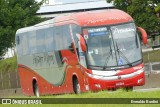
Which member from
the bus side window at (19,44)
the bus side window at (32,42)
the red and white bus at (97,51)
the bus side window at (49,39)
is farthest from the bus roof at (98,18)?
the bus side window at (19,44)

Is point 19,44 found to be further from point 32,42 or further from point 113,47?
point 113,47

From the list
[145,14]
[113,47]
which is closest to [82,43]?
[113,47]

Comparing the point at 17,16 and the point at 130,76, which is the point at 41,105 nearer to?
the point at 130,76

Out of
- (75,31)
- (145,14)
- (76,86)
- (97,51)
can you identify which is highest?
(75,31)

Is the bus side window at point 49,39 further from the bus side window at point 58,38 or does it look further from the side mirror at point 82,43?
the side mirror at point 82,43

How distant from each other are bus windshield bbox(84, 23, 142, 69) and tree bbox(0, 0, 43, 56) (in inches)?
1077

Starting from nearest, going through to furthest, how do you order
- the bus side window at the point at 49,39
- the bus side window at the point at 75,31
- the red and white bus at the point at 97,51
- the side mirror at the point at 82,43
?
the side mirror at the point at 82,43 → the red and white bus at the point at 97,51 → the bus side window at the point at 75,31 → the bus side window at the point at 49,39

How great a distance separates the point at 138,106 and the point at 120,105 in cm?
60

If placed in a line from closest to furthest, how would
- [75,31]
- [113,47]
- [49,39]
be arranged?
[113,47], [75,31], [49,39]

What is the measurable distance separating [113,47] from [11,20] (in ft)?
97.3

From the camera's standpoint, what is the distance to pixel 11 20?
2245 inches

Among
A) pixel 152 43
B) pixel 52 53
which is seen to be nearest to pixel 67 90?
pixel 52 53

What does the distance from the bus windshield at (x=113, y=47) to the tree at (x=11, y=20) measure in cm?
2734

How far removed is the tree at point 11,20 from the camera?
5603 centimetres
